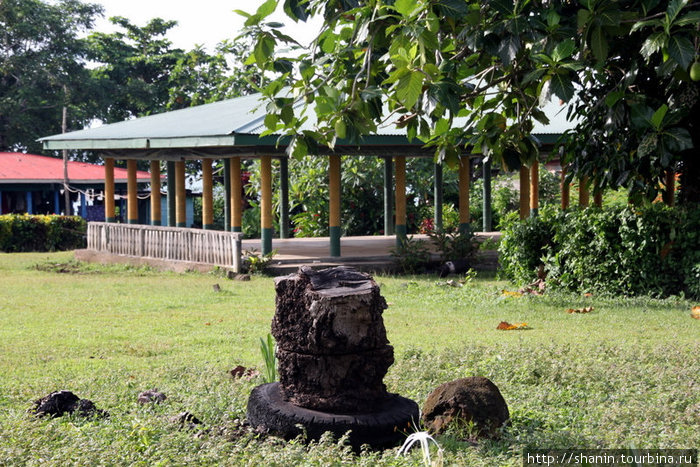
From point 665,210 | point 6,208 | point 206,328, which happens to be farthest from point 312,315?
point 6,208

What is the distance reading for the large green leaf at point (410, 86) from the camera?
572 centimetres

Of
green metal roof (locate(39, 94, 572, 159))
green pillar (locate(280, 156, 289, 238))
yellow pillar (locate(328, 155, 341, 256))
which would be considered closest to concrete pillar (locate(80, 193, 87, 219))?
green metal roof (locate(39, 94, 572, 159))

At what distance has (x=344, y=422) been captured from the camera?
201 inches

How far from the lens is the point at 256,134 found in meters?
16.4

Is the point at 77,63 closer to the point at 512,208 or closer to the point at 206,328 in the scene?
the point at 512,208

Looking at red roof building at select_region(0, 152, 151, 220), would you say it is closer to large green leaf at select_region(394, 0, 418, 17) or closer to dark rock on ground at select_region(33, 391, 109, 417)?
dark rock on ground at select_region(33, 391, 109, 417)

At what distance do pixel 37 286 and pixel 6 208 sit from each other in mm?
19612

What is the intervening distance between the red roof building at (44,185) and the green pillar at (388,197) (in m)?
12.0

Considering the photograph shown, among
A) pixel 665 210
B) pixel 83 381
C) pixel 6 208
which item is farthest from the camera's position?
pixel 6 208

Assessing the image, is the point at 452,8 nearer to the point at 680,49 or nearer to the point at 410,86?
the point at 410,86

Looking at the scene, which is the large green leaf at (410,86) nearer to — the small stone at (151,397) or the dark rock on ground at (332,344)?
the dark rock on ground at (332,344)

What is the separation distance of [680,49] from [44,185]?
30.6m

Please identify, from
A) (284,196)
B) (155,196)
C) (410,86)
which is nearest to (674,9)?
(410,86)

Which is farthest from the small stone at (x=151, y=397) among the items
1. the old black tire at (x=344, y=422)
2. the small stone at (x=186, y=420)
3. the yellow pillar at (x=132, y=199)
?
the yellow pillar at (x=132, y=199)
